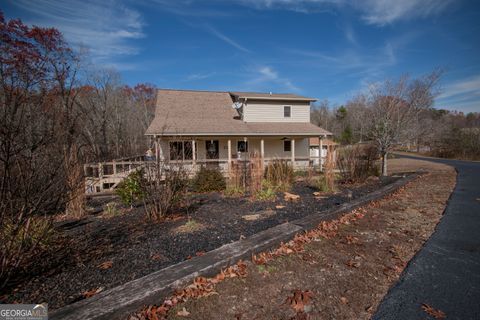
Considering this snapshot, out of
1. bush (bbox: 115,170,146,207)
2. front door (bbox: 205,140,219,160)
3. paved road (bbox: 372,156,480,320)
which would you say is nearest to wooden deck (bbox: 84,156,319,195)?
bush (bbox: 115,170,146,207)

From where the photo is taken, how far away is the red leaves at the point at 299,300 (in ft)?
7.58

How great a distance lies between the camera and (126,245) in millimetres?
3746

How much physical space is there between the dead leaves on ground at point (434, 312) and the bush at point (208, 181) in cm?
723

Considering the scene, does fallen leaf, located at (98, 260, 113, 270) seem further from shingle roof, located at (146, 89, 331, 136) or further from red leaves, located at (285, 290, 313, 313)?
shingle roof, located at (146, 89, 331, 136)

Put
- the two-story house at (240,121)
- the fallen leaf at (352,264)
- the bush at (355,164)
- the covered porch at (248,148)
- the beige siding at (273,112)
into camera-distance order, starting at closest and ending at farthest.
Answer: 1. the fallen leaf at (352,264)
2. the bush at (355,164)
3. the two-story house at (240,121)
4. the covered porch at (248,148)
5. the beige siding at (273,112)

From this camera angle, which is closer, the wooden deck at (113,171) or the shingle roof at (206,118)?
the wooden deck at (113,171)

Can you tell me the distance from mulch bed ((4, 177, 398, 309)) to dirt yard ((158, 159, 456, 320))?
3.19 ft

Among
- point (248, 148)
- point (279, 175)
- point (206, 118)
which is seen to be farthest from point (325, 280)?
point (248, 148)

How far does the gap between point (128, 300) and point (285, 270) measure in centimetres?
184

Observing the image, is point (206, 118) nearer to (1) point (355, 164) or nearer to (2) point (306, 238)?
(1) point (355, 164)

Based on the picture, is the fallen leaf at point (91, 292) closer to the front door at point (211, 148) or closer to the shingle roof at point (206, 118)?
the shingle roof at point (206, 118)

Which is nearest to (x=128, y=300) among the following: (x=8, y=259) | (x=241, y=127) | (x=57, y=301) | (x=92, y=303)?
(x=92, y=303)

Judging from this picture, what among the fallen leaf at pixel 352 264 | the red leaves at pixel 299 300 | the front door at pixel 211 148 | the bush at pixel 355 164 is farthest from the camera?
the front door at pixel 211 148

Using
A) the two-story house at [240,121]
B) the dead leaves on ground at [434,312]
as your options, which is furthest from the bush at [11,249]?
the two-story house at [240,121]
